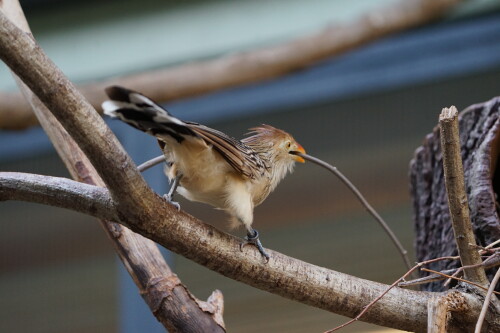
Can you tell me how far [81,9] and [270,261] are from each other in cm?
380

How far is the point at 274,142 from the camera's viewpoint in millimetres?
2502

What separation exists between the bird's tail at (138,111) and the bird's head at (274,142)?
77 centimetres

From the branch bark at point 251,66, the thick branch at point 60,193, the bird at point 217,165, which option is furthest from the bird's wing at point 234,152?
the branch bark at point 251,66

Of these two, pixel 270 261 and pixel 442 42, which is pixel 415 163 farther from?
pixel 442 42

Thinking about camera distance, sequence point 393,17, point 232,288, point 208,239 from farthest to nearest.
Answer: point 232,288 < point 393,17 < point 208,239

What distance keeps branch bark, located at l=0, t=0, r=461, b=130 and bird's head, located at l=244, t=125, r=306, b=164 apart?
46.0 inches

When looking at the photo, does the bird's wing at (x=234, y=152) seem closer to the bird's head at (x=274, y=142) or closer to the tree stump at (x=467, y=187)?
the bird's head at (x=274, y=142)

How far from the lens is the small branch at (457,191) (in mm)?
1684

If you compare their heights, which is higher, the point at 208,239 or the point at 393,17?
the point at 393,17

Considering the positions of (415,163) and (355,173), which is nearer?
(415,163)

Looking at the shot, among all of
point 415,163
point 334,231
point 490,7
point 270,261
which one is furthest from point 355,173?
point 270,261

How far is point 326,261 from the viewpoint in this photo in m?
4.40

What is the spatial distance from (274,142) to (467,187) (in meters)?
0.59

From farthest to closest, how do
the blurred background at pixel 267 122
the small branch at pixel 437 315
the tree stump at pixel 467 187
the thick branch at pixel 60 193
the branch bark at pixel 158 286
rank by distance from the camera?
1. the blurred background at pixel 267 122
2. the tree stump at pixel 467 187
3. the branch bark at pixel 158 286
4. the small branch at pixel 437 315
5. the thick branch at pixel 60 193
